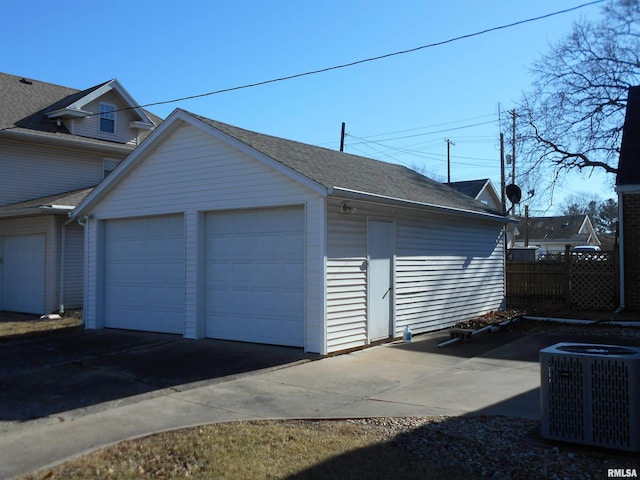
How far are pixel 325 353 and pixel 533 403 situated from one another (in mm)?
3887

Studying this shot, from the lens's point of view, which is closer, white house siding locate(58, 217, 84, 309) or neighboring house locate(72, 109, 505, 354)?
neighboring house locate(72, 109, 505, 354)

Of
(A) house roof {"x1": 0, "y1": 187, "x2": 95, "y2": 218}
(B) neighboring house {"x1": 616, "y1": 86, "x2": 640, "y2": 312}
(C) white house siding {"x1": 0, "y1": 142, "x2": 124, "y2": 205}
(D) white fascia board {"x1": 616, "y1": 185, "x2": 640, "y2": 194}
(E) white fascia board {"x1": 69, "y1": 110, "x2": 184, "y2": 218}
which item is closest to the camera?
(E) white fascia board {"x1": 69, "y1": 110, "x2": 184, "y2": 218}

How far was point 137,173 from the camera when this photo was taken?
13039 mm

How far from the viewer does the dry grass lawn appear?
187 inches

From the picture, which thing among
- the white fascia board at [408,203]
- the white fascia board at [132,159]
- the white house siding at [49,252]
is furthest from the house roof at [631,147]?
the white house siding at [49,252]

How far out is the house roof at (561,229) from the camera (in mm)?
Answer: 60594

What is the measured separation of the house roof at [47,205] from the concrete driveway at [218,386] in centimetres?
578

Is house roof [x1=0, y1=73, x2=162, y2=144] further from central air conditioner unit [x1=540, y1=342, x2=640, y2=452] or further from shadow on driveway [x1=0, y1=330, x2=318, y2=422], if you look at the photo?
central air conditioner unit [x1=540, y1=342, x2=640, y2=452]

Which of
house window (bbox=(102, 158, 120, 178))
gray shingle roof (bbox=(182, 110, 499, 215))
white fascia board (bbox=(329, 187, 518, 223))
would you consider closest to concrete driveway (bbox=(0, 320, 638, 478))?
white fascia board (bbox=(329, 187, 518, 223))

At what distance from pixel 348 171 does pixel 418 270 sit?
267cm

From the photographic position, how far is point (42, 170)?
66.2ft

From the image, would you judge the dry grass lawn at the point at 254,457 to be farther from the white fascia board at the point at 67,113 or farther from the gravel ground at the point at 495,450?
the white fascia board at the point at 67,113

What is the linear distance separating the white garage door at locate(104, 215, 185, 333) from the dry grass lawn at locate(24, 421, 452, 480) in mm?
6818

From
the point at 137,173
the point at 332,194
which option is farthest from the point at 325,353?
the point at 137,173
